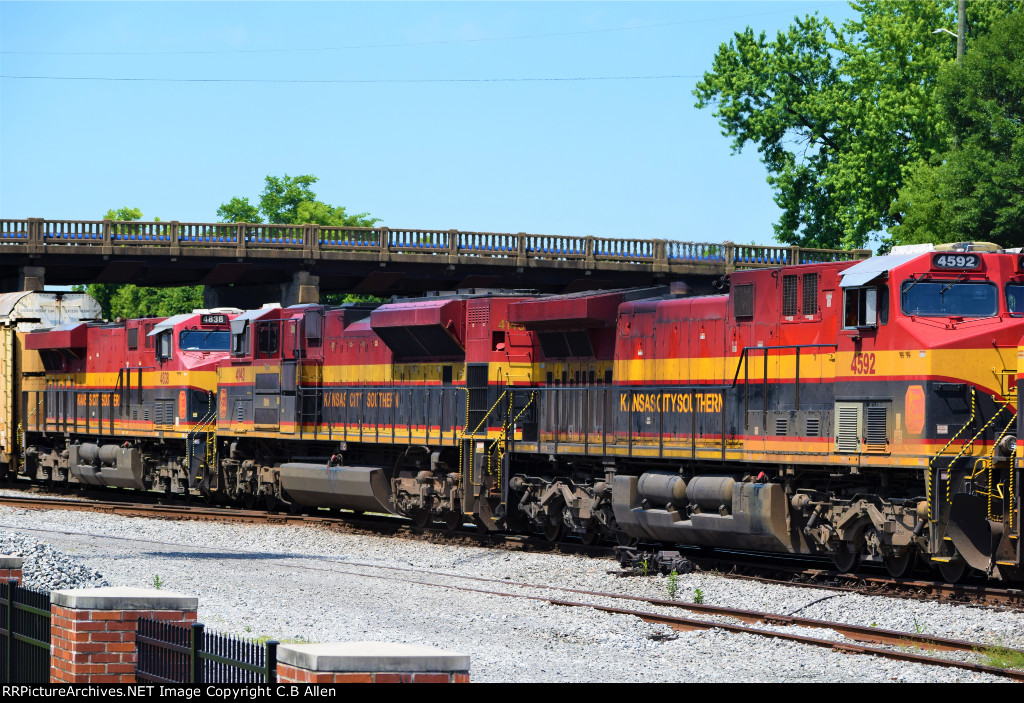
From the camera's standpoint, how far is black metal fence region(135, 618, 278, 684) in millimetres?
7361

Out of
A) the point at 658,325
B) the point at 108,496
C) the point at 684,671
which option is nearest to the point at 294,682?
the point at 684,671

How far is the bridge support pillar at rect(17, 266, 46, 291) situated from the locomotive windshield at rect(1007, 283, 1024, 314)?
38.4 m

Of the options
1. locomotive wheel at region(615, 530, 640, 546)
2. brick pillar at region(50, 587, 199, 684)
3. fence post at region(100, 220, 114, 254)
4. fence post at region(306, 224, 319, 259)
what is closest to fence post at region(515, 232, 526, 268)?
fence post at region(306, 224, 319, 259)

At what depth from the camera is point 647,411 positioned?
68.6 ft

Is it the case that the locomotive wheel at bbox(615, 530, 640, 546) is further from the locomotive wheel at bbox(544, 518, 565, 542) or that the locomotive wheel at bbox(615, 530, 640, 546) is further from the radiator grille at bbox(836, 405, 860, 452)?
the radiator grille at bbox(836, 405, 860, 452)

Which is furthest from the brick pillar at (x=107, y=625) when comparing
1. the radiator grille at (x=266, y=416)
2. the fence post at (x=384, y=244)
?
the fence post at (x=384, y=244)

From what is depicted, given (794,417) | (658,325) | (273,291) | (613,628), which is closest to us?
(613,628)

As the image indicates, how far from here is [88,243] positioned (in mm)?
48750

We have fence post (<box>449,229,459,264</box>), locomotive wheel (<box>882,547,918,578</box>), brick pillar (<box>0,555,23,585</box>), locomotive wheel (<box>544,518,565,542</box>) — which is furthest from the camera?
fence post (<box>449,229,459,264</box>)

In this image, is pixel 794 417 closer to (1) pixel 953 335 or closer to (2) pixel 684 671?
(1) pixel 953 335

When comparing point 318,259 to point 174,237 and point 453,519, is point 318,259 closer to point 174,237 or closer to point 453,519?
point 174,237

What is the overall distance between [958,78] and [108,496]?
83.3 ft

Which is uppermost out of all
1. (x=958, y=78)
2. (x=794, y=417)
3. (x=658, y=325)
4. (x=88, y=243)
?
(x=958, y=78)

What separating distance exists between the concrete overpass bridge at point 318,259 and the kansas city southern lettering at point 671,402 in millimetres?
29140
